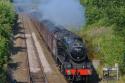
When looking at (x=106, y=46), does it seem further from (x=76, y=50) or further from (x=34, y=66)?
(x=34, y=66)

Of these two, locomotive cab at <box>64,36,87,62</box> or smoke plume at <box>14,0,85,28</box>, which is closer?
locomotive cab at <box>64,36,87,62</box>

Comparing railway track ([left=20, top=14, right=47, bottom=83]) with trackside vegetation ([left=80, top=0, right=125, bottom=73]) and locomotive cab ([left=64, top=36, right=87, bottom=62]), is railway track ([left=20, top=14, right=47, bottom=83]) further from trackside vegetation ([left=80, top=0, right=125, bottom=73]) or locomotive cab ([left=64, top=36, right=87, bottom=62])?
trackside vegetation ([left=80, top=0, right=125, bottom=73])

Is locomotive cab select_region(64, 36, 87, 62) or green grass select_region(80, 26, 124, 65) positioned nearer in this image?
green grass select_region(80, 26, 124, 65)

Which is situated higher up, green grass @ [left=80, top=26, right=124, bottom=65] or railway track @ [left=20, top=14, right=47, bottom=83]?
green grass @ [left=80, top=26, right=124, bottom=65]

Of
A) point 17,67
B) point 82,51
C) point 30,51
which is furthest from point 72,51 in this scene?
point 30,51

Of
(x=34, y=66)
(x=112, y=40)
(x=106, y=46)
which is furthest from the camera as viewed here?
(x=34, y=66)

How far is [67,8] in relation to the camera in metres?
43.4

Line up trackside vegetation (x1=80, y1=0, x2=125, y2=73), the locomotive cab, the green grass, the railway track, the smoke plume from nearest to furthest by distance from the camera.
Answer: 1. trackside vegetation (x1=80, y1=0, x2=125, y2=73)
2. the green grass
3. the locomotive cab
4. the railway track
5. the smoke plume

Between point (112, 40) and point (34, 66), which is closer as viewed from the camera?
point (112, 40)

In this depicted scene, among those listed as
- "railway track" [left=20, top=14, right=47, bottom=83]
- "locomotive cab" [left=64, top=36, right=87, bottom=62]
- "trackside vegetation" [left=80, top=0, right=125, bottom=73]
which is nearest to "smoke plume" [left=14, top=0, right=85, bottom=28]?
"railway track" [left=20, top=14, right=47, bottom=83]

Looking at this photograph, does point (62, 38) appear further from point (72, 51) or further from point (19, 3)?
point (19, 3)

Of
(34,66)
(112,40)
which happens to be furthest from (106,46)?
(34,66)

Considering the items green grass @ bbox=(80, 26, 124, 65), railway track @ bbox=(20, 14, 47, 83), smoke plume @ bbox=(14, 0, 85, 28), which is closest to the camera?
green grass @ bbox=(80, 26, 124, 65)

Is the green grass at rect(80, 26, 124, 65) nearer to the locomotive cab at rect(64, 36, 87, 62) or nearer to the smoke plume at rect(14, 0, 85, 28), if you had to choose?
the locomotive cab at rect(64, 36, 87, 62)
